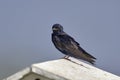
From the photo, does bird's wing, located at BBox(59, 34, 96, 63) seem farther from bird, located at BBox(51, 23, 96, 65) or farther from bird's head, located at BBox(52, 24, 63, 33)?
bird's head, located at BBox(52, 24, 63, 33)

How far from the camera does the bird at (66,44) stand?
374 inches

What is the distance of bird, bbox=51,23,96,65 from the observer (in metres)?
9.51

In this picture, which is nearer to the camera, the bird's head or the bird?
the bird

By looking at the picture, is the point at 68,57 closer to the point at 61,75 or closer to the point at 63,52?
the point at 63,52

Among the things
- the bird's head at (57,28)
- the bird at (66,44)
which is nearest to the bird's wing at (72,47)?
the bird at (66,44)

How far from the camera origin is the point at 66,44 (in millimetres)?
9742

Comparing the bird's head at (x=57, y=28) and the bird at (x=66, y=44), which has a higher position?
the bird's head at (x=57, y=28)

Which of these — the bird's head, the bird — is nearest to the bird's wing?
the bird

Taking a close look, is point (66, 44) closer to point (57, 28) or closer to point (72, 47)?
point (72, 47)

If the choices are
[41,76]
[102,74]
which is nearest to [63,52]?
[102,74]

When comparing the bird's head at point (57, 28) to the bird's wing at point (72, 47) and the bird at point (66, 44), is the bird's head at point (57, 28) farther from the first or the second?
the bird's wing at point (72, 47)

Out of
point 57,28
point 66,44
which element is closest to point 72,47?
point 66,44

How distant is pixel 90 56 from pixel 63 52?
49cm

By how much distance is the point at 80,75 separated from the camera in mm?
8148
